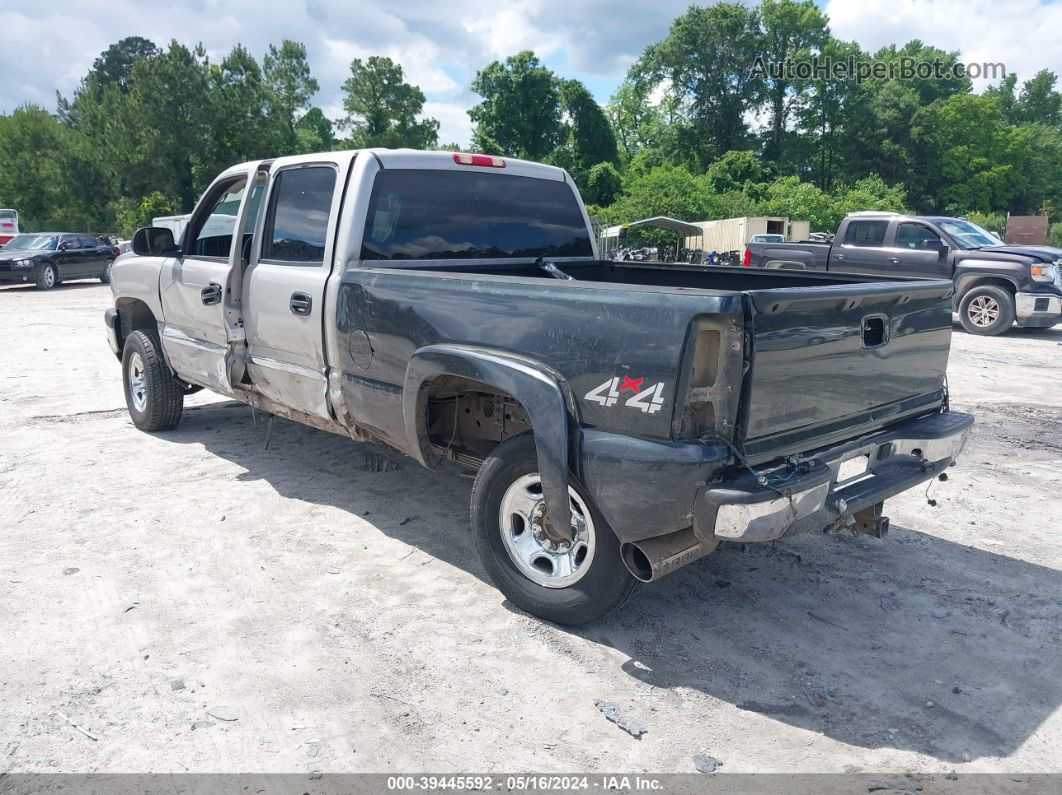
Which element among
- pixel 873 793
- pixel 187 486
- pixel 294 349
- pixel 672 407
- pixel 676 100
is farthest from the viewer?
pixel 676 100

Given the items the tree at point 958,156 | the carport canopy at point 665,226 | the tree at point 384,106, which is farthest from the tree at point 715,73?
the carport canopy at point 665,226

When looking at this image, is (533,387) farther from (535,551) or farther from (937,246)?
(937,246)

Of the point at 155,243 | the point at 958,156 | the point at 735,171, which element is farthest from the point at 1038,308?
the point at 958,156

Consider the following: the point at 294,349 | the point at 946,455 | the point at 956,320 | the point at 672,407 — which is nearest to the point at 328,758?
the point at 672,407

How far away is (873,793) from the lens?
2.53 m

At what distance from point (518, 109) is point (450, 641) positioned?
194 ft

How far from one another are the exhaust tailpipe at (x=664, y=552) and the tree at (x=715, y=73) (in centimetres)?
6239

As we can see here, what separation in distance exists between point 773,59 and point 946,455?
6808 centimetres

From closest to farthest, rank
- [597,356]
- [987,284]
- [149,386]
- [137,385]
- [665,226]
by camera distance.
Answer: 1. [597,356]
2. [149,386]
3. [137,385]
4. [987,284]
5. [665,226]

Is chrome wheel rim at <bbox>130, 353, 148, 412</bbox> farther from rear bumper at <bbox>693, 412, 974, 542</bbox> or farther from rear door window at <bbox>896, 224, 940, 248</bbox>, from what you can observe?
rear door window at <bbox>896, 224, 940, 248</bbox>

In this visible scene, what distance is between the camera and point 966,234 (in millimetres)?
13250

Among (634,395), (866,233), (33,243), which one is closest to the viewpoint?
(634,395)

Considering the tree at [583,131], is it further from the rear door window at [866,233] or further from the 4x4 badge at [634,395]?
the 4x4 badge at [634,395]

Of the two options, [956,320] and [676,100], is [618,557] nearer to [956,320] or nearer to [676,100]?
[956,320]
